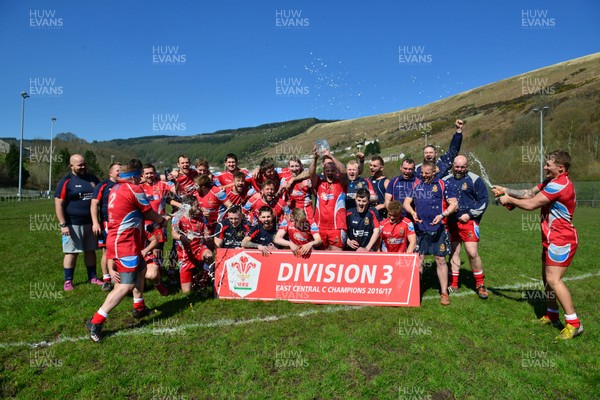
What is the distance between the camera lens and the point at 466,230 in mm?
6418

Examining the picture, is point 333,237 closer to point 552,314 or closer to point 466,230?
point 466,230

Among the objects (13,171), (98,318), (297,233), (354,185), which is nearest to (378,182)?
(354,185)

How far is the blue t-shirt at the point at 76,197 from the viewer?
675cm

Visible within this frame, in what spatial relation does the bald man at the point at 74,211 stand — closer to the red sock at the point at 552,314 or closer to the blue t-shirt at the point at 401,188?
the blue t-shirt at the point at 401,188

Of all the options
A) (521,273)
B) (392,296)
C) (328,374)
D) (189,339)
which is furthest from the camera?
(521,273)

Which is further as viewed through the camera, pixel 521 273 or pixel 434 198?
pixel 521 273

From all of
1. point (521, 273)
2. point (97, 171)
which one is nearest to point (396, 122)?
point (97, 171)

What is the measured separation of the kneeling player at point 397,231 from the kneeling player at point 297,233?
122 cm

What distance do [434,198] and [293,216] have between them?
231 centimetres

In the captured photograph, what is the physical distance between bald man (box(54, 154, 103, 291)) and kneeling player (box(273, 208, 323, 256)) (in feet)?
12.0

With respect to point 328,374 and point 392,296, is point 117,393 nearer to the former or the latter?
point 328,374

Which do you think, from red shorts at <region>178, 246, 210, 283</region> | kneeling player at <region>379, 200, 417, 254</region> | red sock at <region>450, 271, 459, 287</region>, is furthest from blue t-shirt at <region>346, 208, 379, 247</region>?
red shorts at <region>178, 246, 210, 283</region>

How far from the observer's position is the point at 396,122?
9594cm

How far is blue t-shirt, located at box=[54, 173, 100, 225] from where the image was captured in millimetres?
6754
